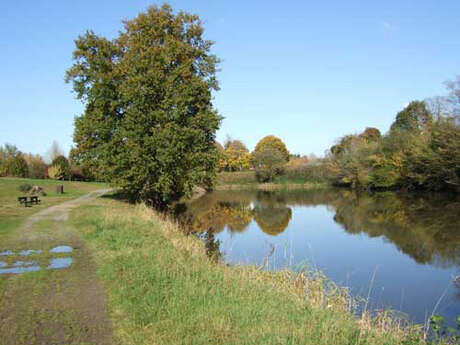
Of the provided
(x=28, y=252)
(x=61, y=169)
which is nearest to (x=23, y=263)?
(x=28, y=252)

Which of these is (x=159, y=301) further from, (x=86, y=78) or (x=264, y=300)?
(x=86, y=78)

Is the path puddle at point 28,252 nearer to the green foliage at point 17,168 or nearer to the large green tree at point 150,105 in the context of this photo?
the large green tree at point 150,105

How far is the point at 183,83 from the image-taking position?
23047mm

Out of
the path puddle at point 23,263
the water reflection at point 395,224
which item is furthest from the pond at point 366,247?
the path puddle at point 23,263

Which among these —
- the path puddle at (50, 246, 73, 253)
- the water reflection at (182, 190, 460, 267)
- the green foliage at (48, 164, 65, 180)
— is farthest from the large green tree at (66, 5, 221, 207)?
the green foliage at (48, 164, 65, 180)

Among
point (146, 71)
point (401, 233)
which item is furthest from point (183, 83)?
point (401, 233)

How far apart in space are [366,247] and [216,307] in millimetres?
12588

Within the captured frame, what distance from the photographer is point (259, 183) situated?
72125 millimetres

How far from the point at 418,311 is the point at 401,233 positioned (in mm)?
11777

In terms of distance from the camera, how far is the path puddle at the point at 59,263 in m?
9.18

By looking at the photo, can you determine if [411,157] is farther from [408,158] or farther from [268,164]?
[268,164]

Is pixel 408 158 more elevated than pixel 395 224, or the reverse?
pixel 408 158

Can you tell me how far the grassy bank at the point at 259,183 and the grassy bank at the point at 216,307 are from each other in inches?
2292

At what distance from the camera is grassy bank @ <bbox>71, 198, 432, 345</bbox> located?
538 centimetres
